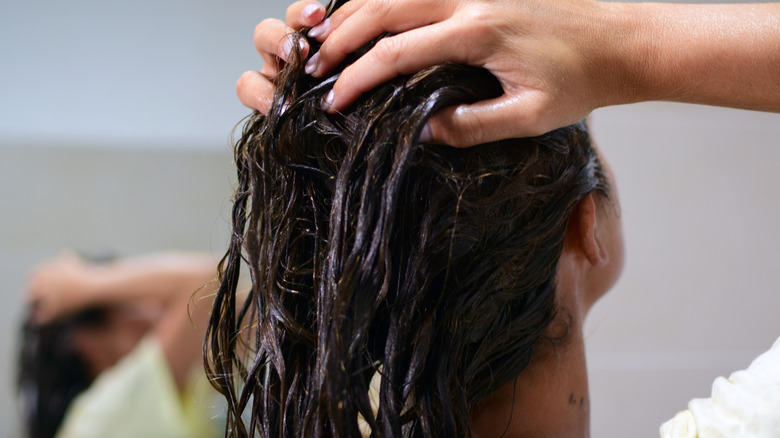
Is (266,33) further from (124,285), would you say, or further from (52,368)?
(52,368)

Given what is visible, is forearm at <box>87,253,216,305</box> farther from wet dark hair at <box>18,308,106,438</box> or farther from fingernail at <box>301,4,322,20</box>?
fingernail at <box>301,4,322,20</box>

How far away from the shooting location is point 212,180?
55.9 inches

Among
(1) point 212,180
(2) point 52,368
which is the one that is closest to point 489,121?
(1) point 212,180

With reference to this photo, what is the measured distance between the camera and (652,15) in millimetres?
493

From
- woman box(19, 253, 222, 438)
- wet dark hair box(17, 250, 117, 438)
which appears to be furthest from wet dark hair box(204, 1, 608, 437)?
wet dark hair box(17, 250, 117, 438)

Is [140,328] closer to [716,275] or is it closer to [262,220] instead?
[262,220]

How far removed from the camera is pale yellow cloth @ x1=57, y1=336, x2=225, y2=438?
1312 millimetres

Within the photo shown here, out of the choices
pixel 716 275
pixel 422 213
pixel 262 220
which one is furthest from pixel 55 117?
pixel 716 275

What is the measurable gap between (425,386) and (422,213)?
146 mm

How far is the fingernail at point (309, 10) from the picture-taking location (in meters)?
0.50

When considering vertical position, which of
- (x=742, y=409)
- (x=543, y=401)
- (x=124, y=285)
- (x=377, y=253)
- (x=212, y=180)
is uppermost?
(x=377, y=253)

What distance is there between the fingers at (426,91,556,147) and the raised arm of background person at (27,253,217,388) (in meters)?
1.04

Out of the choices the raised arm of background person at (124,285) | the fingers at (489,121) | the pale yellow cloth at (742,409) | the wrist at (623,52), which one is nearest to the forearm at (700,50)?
the wrist at (623,52)

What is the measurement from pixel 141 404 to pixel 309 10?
1124 mm
